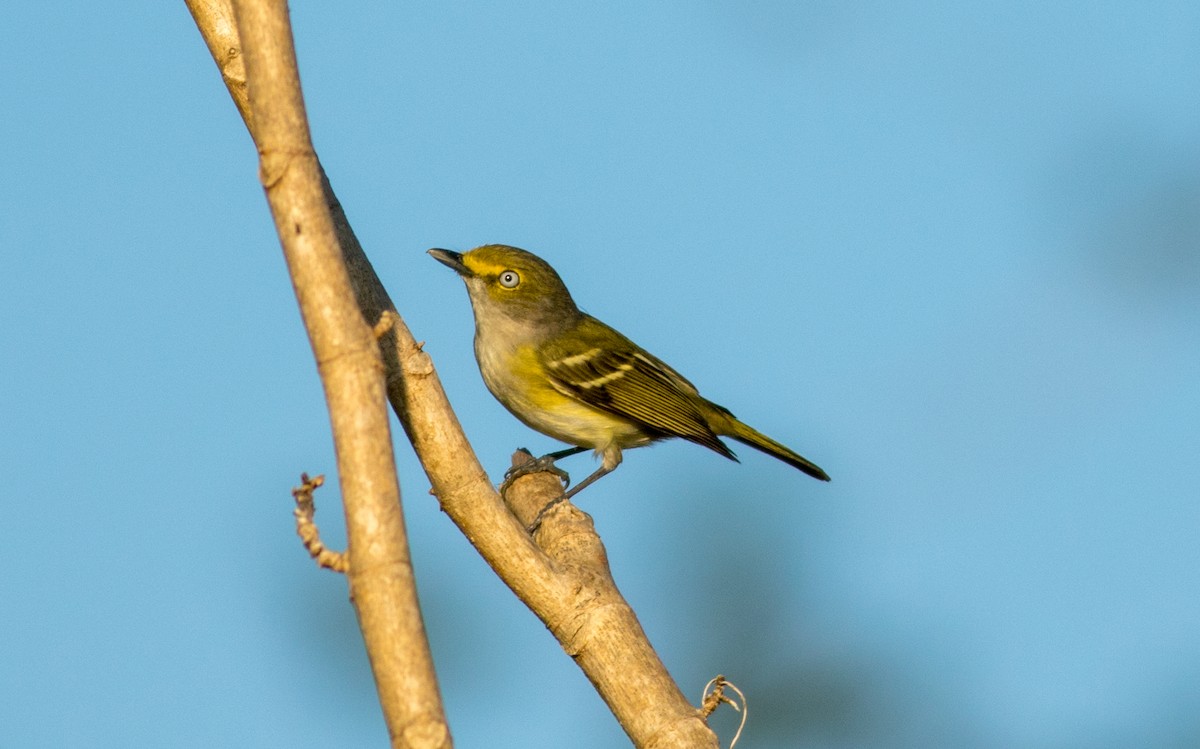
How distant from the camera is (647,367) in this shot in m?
7.84

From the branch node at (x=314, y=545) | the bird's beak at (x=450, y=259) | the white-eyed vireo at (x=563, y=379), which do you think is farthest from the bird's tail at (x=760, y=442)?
the branch node at (x=314, y=545)

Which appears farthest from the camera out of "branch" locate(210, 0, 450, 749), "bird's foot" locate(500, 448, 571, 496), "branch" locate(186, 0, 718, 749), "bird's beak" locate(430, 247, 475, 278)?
"bird's beak" locate(430, 247, 475, 278)

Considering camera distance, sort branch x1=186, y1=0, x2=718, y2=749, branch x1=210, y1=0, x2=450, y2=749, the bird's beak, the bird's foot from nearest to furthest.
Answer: branch x1=210, y1=0, x2=450, y2=749
branch x1=186, y1=0, x2=718, y2=749
the bird's foot
the bird's beak

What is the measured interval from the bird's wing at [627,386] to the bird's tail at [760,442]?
18 centimetres

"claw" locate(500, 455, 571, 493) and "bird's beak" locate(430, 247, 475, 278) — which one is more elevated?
"bird's beak" locate(430, 247, 475, 278)

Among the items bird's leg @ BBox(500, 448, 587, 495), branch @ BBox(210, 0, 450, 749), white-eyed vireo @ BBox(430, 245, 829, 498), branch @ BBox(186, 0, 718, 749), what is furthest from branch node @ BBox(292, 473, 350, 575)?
white-eyed vireo @ BBox(430, 245, 829, 498)

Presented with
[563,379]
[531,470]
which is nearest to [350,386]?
[531,470]

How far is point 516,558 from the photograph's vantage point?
3270 millimetres

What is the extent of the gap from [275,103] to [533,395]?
203 inches

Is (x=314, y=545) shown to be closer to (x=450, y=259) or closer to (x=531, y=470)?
(x=531, y=470)

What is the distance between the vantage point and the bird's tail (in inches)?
295

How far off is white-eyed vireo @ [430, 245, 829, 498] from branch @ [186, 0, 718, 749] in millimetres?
3689

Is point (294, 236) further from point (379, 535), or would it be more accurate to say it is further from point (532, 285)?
point (532, 285)

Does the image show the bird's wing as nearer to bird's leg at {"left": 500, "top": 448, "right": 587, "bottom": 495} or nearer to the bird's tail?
the bird's tail
